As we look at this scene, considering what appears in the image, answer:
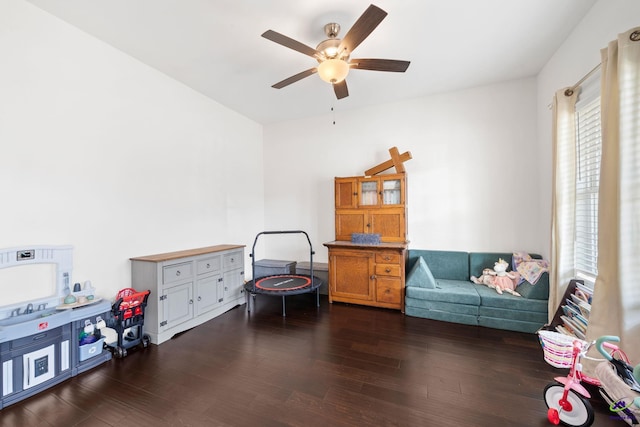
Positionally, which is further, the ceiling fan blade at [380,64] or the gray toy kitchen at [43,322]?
the ceiling fan blade at [380,64]

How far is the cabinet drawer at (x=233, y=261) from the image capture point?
3.59m

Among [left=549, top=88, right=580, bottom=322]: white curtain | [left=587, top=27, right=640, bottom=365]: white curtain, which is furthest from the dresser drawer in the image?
[left=587, top=27, right=640, bottom=365]: white curtain

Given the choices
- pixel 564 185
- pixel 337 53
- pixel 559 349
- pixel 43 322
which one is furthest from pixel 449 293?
pixel 43 322

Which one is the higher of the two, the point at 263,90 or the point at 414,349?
the point at 263,90

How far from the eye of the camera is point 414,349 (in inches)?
98.6

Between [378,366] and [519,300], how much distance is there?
1890 mm

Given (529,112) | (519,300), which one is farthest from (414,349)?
(529,112)

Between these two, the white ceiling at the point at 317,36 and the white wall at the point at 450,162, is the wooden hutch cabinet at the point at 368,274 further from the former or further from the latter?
the white ceiling at the point at 317,36

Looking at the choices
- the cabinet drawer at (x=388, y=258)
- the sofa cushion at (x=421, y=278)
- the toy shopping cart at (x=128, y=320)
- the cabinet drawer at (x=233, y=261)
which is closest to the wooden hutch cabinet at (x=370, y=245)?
the cabinet drawer at (x=388, y=258)

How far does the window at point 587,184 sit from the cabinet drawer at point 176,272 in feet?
13.5

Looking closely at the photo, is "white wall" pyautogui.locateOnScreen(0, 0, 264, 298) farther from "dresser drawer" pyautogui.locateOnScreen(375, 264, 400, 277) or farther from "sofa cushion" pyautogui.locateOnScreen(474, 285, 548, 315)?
"sofa cushion" pyautogui.locateOnScreen(474, 285, 548, 315)

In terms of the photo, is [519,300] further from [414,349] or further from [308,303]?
[308,303]

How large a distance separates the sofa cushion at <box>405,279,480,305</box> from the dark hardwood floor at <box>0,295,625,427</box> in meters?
0.31

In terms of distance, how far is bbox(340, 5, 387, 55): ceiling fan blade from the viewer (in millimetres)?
1763
